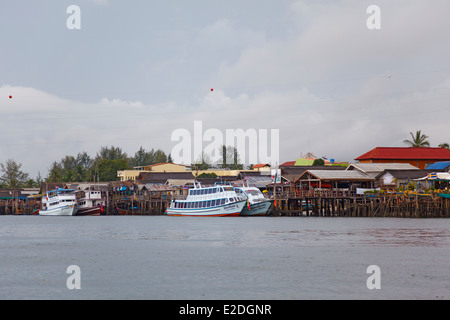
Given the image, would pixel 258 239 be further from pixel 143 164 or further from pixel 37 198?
pixel 143 164

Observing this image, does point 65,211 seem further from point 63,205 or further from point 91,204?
point 91,204

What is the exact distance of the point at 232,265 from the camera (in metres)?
34.4

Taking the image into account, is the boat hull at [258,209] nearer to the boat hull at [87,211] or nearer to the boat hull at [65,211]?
the boat hull at [87,211]

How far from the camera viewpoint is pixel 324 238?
49.6 metres

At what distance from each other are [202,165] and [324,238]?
12743 cm

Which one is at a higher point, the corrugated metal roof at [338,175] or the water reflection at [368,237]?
the corrugated metal roof at [338,175]

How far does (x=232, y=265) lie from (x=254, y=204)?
5251cm

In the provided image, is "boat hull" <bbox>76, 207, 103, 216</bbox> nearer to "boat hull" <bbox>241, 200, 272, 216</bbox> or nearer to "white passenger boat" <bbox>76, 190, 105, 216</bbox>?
"white passenger boat" <bbox>76, 190, 105, 216</bbox>

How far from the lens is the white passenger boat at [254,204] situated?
285 feet

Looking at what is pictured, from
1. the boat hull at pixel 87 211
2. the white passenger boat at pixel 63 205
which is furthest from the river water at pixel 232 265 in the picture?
the boat hull at pixel 87 211

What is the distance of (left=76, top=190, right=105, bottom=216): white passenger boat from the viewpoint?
109 meters

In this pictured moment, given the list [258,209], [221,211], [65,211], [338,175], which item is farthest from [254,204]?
[65,211]

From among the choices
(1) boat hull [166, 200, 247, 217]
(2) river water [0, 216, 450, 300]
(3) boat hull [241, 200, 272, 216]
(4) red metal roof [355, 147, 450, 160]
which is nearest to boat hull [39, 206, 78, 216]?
(1) boat hull [166, 200, 247, 217]

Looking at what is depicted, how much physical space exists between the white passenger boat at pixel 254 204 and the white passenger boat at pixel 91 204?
3295 centimetres
